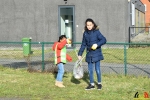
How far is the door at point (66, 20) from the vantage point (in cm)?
2155

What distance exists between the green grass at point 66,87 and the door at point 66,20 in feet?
37.0

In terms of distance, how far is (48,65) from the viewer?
11.4m

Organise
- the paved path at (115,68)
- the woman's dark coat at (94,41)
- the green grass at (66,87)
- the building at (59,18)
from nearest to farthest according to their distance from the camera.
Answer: the green grass at (66,87)
the woman's dark coat at (94,41)
the paved path at (115,68)
the building at (59,18)

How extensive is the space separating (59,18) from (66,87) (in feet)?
43.5

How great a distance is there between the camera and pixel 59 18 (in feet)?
70.4

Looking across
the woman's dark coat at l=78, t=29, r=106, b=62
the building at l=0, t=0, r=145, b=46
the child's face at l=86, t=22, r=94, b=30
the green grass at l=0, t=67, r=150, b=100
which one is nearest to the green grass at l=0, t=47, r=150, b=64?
the building at l=0, t=0, r=145, b=46

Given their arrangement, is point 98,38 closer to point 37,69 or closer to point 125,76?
point 125,76

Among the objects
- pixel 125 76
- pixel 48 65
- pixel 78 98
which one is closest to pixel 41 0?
pixel 48 65

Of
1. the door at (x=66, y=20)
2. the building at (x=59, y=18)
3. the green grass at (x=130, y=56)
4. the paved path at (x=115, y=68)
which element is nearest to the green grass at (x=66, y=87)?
the paved path at (x=115, y=68)

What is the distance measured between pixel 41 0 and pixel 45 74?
11.8 meters

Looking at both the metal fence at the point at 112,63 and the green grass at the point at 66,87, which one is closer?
the green grass at the point at 66,87

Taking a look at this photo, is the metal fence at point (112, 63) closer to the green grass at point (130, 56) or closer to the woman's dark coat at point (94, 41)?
the green grass at point (130, 56)

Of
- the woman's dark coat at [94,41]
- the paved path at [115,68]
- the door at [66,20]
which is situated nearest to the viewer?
the woman's dark coat at [94,41]

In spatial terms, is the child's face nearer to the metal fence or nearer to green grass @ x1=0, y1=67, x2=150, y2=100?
green grass @ x1=0, y1=67, x2=150, y2=100
